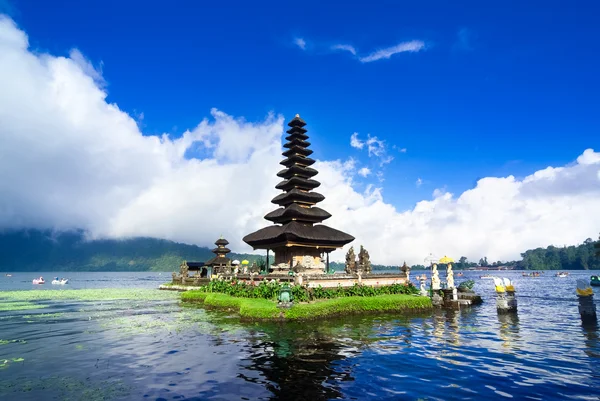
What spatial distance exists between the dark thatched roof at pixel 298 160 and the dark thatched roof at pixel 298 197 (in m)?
4.05

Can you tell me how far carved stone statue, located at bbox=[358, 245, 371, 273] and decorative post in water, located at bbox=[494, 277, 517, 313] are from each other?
12.4 m

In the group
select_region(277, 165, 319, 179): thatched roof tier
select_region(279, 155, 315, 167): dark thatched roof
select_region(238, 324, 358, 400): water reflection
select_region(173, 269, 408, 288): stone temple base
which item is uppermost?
select_region(279, 155, 315, 167): dark thatched roof

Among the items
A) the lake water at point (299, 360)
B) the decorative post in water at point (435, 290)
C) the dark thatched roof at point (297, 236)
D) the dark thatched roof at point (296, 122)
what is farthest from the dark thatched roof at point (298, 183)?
the lake water at point (299, 360)

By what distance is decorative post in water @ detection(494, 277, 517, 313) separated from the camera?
98.6ft

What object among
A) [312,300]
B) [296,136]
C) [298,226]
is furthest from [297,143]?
[312,300]

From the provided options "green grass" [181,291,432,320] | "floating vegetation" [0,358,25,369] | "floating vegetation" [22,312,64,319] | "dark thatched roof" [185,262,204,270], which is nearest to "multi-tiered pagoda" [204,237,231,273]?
"dark thatched roof" [185,262,204,270]

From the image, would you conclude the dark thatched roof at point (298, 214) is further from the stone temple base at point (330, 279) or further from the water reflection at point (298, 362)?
the water reflection at point (298, 362)

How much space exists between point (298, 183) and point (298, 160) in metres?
3.38

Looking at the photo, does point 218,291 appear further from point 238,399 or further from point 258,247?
point 238,399

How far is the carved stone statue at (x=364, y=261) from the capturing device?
37609 millimetres

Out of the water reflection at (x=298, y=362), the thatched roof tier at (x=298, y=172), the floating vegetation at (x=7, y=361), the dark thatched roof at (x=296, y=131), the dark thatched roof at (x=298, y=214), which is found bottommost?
the water reflection at (x=298, y=362)

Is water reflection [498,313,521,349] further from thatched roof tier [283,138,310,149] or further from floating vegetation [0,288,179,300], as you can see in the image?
floating vegetation [0,288,179,300]

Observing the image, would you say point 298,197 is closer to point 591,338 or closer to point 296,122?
point 296,122

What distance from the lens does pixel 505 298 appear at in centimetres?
3058
